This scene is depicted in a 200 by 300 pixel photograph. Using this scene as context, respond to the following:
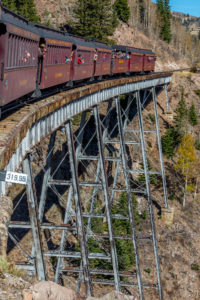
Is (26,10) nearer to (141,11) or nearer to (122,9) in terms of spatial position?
(122,9)

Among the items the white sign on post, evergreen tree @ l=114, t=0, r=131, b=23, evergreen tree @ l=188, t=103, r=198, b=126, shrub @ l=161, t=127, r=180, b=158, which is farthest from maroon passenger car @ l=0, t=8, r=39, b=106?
evergreen tree @ l=114, t=0, r=131, b=23

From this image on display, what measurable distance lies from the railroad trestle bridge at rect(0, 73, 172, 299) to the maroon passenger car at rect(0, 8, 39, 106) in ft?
2.17

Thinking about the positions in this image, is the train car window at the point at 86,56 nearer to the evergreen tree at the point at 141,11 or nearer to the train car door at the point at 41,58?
the train car door at the point at 41,58

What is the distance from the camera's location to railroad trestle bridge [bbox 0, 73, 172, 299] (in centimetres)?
1098

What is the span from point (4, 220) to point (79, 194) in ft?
29.8

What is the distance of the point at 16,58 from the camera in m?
10.6

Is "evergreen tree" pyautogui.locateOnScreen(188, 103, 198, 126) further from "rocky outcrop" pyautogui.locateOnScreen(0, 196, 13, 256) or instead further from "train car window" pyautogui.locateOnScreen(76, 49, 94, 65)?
"rocky outcrop" pyautogui.locateOnScreen(0, 196, 13, 256)

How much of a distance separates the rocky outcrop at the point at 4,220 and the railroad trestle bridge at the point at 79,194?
66 cm

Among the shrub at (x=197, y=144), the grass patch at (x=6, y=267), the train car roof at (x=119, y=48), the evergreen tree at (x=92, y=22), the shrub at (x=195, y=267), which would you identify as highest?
the evergreen tree at (x=92, y=22)

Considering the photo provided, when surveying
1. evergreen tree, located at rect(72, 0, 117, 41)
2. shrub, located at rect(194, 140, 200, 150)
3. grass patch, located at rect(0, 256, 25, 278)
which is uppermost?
evergreen tree, located at rect(72, 0, 117, 41)

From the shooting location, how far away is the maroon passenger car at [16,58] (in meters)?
9.33

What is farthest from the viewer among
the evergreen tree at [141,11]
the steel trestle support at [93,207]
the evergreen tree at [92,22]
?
the evergreen tree at [141,11]

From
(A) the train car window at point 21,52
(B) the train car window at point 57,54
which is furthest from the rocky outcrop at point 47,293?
→ (B) the train car window at point 57,54

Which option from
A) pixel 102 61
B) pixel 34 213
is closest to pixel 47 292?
pixel 34 213
